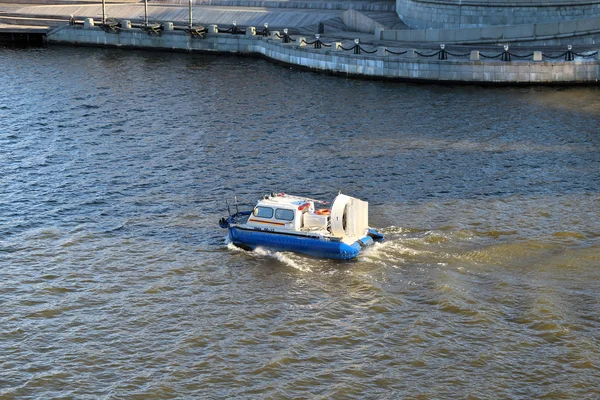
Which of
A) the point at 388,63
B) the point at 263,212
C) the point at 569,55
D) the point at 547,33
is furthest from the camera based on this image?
the point at 547,33

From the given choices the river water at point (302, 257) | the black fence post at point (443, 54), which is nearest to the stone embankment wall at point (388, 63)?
the black fence post at point (443, 54)

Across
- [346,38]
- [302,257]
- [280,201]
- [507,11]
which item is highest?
[507,11]

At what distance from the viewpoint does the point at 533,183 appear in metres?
48.2

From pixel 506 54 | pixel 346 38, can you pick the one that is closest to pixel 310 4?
pixel 346 38

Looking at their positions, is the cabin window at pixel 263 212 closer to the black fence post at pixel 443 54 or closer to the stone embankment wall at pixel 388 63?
the stone embankment wall at pixel 388 63

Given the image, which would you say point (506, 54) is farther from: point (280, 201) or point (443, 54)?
point (280, 201)

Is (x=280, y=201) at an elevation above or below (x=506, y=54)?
below

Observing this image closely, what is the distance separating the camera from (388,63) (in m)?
71.9

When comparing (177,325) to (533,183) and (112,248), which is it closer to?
(112,248)

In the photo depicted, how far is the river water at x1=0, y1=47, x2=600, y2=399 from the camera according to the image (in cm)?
3097

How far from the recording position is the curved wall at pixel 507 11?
75125 millimetres

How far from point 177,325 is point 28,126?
98.7 feet

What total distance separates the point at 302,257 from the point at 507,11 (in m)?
42.4

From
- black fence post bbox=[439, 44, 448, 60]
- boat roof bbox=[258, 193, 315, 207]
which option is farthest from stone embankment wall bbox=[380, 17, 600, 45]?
boat roof bbox=[258, 193, 315, 207]
